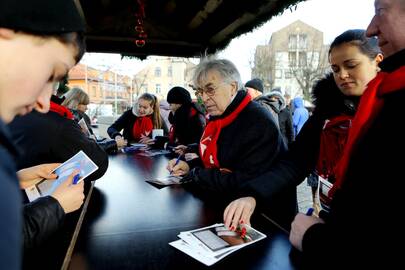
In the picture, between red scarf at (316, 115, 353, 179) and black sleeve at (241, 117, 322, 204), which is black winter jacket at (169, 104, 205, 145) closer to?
black sleeve at (241, 117, 322, 204)

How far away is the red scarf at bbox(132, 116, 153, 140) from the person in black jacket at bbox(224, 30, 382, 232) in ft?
10.1

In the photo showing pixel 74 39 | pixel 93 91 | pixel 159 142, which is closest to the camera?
pixel 74 39

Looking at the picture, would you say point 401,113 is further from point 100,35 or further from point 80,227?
point 100,35

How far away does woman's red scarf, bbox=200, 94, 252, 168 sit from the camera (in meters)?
2.00

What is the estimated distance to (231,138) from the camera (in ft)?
6.36

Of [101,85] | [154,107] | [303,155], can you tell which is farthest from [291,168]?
[101,85]

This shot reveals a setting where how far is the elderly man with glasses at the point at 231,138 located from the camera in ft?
5.97

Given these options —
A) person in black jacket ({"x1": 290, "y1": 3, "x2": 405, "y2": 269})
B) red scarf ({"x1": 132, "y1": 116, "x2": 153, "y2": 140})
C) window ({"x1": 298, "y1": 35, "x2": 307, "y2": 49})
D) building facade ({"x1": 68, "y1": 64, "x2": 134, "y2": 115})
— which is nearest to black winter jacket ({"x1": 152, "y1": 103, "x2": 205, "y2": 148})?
red scarf ({"x1": 132, "y1": 116, "x2": 153, "y2": 140})

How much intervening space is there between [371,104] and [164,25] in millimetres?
4253

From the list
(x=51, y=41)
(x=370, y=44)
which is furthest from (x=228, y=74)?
(x=51, y=41)

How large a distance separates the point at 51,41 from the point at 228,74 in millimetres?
1544

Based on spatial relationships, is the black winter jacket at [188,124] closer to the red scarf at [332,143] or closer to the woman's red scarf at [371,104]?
the red scarf at [332,143]

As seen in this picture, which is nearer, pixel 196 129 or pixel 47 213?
pixel 47 213

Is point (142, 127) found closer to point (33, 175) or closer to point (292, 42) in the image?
point (33, 175)
